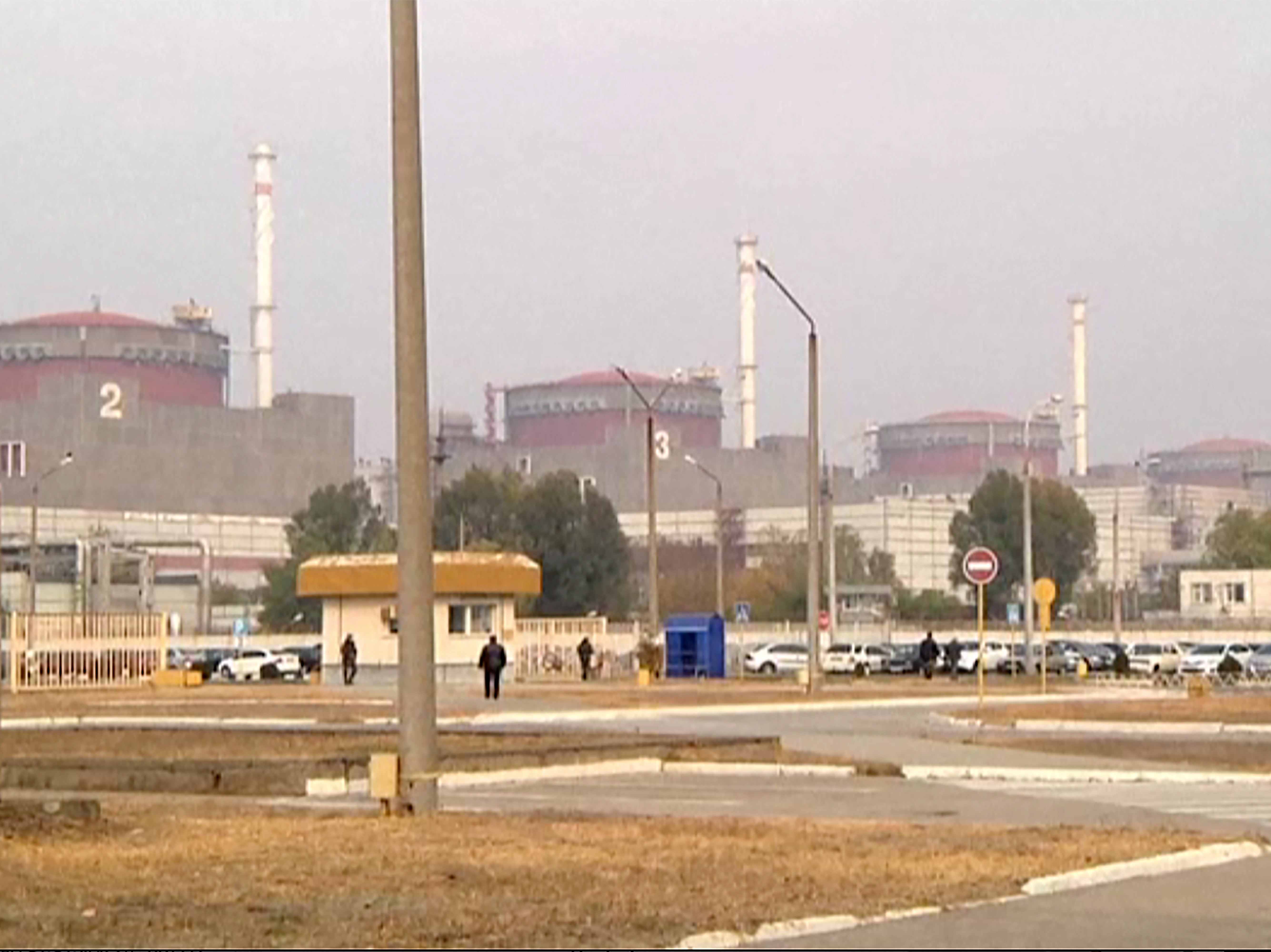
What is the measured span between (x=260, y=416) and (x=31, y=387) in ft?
66.5

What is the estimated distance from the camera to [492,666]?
195 ft

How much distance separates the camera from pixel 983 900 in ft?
49.0

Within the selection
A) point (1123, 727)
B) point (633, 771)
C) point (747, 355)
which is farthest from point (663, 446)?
point (633, 771)

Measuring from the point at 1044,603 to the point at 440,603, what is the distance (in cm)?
1975

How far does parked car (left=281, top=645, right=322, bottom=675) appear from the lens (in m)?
91.8

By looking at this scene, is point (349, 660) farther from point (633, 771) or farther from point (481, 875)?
point (481, 875)

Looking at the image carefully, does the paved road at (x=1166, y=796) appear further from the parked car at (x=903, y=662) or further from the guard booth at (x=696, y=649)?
the parked car at (x=903, y=662)

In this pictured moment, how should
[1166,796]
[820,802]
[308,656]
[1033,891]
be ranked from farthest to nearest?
[308,656]
[1166,796]
[820,802]
[1033,891]

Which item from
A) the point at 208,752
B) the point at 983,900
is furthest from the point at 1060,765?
the point at 983,900

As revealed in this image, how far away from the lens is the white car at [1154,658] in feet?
281

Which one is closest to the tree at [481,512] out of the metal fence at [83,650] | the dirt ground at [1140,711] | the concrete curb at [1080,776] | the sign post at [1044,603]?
the metal fence at [83,650]

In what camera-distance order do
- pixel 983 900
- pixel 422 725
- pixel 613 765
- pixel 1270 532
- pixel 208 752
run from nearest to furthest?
pixel 983 900 < pixel 422 725 < pixel 613 765 < pixel 208 752 < pixel 1270 532

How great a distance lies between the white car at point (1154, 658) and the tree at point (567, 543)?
34606 mm

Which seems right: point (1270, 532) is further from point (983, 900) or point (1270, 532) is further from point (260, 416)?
point (983, 900)
